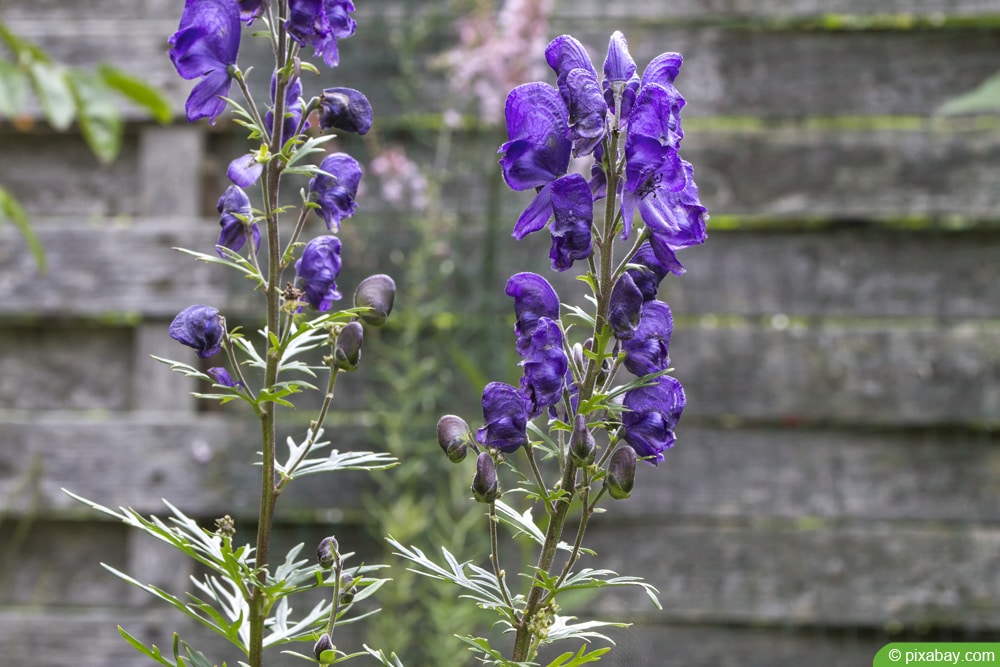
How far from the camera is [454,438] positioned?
51 centimetres

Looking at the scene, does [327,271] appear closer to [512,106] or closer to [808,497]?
[512,106]

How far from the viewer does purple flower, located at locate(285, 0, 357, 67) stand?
1.58 ft

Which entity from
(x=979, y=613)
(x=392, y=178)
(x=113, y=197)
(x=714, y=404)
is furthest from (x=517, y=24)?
(x=979, y=613)

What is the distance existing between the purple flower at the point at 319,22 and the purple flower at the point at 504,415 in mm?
191

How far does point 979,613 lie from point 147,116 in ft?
5.28

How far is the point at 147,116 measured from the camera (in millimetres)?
1696

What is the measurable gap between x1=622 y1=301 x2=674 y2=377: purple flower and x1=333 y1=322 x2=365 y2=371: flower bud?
0.44 ft

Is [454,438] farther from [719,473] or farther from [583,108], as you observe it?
[719,473]

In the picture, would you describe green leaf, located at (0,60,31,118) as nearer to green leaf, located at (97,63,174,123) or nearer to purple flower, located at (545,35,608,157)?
green leaf, located at (97,63,174,123)

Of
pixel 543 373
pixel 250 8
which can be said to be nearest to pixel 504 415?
pixel 543 373

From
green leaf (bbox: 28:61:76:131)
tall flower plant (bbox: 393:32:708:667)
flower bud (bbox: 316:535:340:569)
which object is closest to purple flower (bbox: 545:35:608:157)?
tall flower plant (bbox: 393:32:708:667)

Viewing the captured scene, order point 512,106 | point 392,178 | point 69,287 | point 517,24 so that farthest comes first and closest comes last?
point 69,287
point 392,178
point 517,24
point 512,106

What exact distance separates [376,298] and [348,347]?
0.04m

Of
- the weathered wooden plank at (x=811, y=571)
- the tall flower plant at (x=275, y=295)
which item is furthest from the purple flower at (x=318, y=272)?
the weathered wooden plank at (x=811, y=571)
